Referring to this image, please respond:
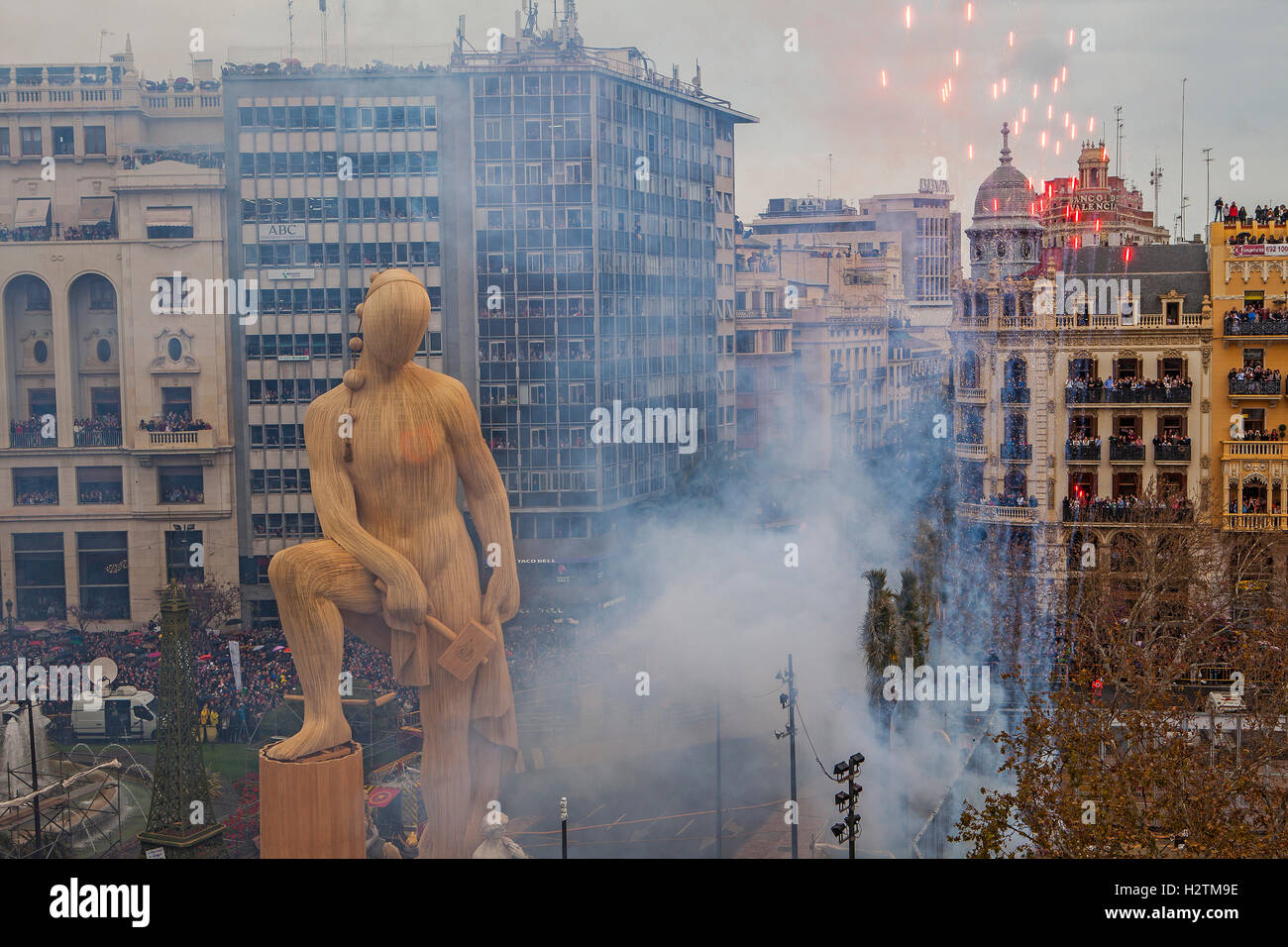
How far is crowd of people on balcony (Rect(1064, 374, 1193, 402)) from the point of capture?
3303 centimetres

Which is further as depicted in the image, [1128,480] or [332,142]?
[332,142]

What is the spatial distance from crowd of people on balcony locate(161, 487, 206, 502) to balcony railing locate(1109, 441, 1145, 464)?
24.4 m

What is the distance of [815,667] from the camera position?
29.9m

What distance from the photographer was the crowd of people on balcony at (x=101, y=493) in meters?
40.6

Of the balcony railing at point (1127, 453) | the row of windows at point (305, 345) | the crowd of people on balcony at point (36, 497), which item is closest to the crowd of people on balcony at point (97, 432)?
the crowd of people on balcony at point (36, 497)

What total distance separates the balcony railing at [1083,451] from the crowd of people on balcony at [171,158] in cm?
2410

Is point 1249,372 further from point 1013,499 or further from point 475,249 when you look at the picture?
point 475,249

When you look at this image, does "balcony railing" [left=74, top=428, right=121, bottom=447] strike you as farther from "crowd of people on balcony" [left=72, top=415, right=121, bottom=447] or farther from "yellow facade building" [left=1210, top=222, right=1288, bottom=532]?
"yellow facade building" [left=1210, top=222, right=1288, bottom=532]

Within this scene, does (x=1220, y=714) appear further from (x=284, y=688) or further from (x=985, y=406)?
(x=284, y=688)
